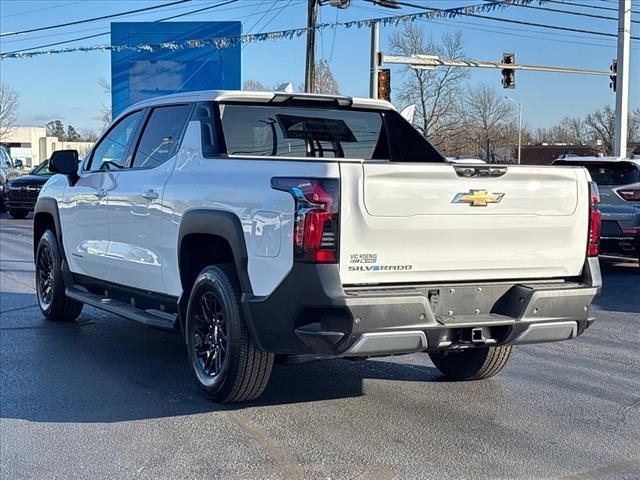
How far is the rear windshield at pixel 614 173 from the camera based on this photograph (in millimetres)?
12008

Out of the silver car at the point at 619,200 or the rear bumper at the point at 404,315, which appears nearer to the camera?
the rear bumper at the point at 404,315

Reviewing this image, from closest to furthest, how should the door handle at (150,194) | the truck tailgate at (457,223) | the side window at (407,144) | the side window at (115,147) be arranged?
the truck tailgate at (457,223), the door handle at (150,194), the side window at (115,147), the side window at (407,144)

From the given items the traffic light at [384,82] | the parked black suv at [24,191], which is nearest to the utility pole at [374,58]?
the traffic light at [384,82]

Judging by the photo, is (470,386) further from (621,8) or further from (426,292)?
(621,8)

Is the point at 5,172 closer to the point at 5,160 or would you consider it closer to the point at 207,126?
the point at 5,160

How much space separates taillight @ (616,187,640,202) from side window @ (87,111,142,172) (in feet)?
25.1

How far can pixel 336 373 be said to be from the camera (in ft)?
20.9

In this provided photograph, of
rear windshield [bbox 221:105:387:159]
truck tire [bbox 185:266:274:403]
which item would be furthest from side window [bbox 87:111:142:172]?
truck tire [bbox 185:266:274:403]

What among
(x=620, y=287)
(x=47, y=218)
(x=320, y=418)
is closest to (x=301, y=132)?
(x=320, y=418)

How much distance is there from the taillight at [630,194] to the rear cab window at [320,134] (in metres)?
5.79

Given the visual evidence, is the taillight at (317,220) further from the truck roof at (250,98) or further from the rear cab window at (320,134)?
Answer: the truck roof at (250,98)

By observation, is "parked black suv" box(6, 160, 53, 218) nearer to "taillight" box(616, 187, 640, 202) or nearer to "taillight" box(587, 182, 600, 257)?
"taillight" box(616, 187, 640, 202)

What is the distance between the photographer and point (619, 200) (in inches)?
471

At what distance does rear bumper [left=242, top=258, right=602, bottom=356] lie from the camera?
448 cm
